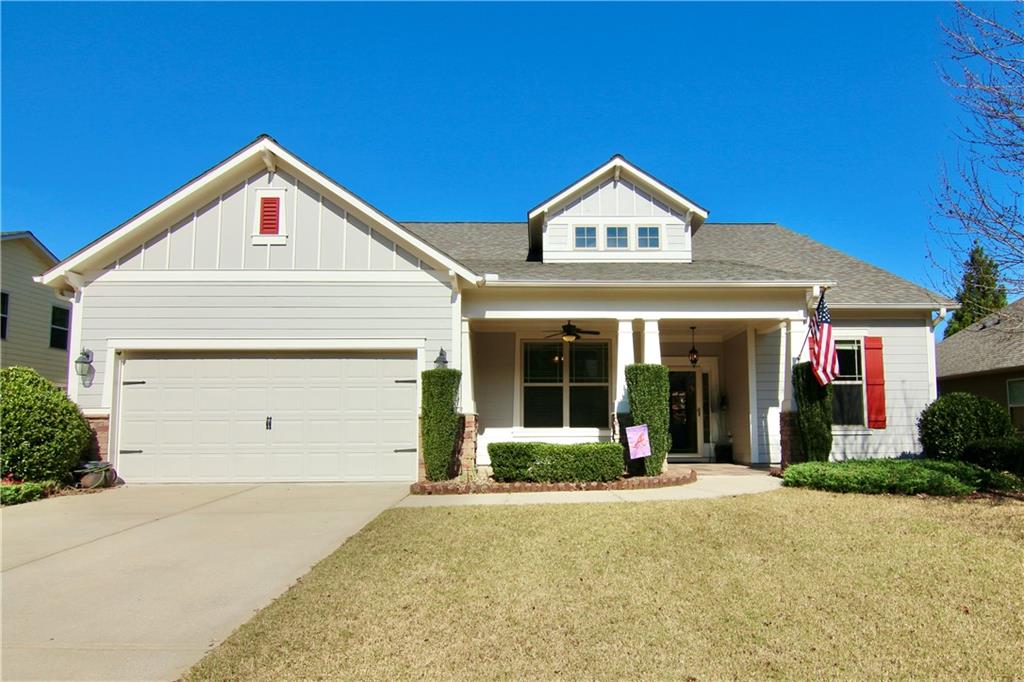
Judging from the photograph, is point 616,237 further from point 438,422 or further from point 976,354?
point 976,354

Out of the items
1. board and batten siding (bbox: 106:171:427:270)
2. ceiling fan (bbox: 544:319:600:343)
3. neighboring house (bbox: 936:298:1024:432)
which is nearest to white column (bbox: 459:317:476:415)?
board and batten siding (bbox: 106:171:427:270)

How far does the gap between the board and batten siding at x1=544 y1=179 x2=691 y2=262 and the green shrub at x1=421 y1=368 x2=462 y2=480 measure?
4.69 metres

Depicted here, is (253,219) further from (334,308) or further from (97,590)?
(97,590)

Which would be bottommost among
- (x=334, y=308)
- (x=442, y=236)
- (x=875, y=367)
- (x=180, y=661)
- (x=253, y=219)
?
(x=180, y=661)

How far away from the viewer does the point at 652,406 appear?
1026cm

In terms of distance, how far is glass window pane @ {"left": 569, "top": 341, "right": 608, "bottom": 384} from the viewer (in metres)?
13.5

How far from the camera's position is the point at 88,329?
34.6 feet

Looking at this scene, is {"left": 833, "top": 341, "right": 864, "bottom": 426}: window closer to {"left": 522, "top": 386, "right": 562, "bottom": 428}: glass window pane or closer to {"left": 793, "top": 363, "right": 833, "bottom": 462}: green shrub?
{"left": 793, "top": 363, "right": 833, "bottom": 462}: green shrub

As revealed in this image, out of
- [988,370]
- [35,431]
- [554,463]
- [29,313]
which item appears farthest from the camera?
[29,313]

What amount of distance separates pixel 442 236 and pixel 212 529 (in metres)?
10.8

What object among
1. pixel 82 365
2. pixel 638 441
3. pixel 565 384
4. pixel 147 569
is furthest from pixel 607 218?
pixel 147 569

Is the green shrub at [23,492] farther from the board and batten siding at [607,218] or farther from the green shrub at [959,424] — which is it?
the green shrub at [959,424]

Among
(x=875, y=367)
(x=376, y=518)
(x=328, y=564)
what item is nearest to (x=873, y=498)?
(x=875, y=367)

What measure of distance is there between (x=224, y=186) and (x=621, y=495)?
27.9ft
